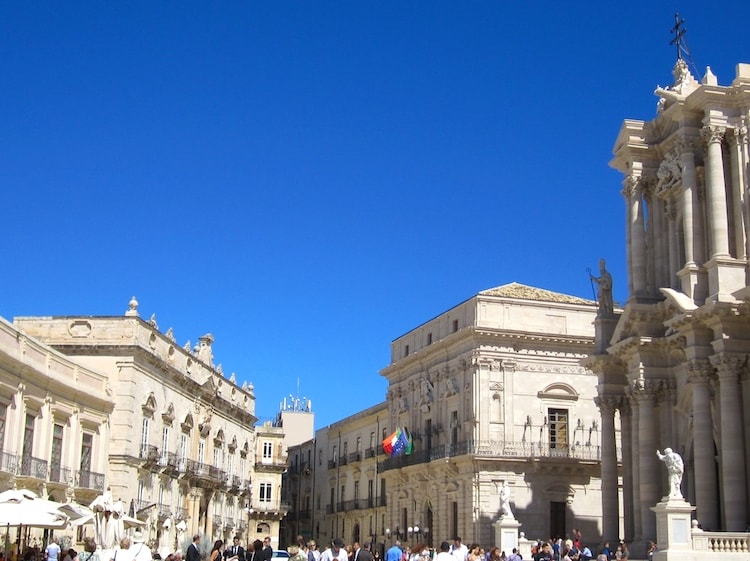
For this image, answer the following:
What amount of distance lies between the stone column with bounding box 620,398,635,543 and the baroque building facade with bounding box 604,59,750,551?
39 mm

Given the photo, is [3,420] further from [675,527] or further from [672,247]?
[672,247]

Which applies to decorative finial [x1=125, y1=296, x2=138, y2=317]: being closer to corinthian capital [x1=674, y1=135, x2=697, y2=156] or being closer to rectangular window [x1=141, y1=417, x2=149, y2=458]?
rectangular window [x1=141, y1=417, x2=149, y2=458]

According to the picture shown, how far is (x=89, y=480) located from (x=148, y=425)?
A: 5.31 metres

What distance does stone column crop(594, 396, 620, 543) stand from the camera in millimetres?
30234

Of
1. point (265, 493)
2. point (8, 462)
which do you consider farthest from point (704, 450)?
point (265, 493)

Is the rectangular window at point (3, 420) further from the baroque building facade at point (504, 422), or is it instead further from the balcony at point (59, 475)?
the baroque building facade at point (504, 422)

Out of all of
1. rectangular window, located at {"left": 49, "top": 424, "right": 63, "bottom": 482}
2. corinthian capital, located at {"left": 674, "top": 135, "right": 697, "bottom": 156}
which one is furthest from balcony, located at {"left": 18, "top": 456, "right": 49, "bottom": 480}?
corinthian capital, located at {"left": 674, "top": 135, "right": 697, "bottom": 156}

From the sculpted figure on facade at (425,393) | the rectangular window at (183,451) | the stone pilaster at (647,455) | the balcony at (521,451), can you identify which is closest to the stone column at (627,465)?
the stone pilaster at (647,455)

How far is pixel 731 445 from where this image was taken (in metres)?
24.7

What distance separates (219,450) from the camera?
53125 millimetres

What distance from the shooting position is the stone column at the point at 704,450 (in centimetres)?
2500

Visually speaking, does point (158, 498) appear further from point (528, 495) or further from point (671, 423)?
point (671, 423)

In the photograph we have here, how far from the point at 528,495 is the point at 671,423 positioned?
50.7 ft

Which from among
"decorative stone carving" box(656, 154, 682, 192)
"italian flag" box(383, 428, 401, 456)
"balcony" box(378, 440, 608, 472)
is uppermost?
"decorative stone carving" box(656, 154, 682, 192)
